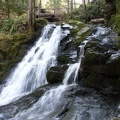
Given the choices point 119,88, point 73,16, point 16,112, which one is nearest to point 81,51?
point 119,88

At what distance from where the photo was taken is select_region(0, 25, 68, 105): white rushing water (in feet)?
39.1

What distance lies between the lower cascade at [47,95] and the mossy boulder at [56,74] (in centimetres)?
19

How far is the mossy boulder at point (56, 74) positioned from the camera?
36.0ft

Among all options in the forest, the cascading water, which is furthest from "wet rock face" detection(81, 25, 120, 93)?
the cascading water

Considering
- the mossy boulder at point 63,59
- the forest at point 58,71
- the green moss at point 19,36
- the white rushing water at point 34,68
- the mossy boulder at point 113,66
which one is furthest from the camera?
the green moss at point 19,36

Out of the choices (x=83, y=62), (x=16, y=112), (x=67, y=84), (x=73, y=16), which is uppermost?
(x=73, y=16)

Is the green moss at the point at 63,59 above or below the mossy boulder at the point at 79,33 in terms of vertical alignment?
below

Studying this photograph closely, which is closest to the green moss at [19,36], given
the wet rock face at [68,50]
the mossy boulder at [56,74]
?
the wet rock face at [68,50]

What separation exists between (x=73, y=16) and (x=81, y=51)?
1335 centimetres

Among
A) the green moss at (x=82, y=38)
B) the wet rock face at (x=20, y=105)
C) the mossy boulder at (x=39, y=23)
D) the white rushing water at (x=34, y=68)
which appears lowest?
the wet rock face at (x=20, y=105)

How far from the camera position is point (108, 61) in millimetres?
9195

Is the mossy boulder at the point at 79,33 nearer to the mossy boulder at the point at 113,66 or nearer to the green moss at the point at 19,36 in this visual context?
the green moss at the point at 19,36

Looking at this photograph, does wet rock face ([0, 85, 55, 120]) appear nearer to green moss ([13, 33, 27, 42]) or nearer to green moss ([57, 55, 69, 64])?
green moss ([57, 55, 69, 64])

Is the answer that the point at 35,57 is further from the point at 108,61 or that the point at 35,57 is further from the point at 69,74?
the point at 108,61
